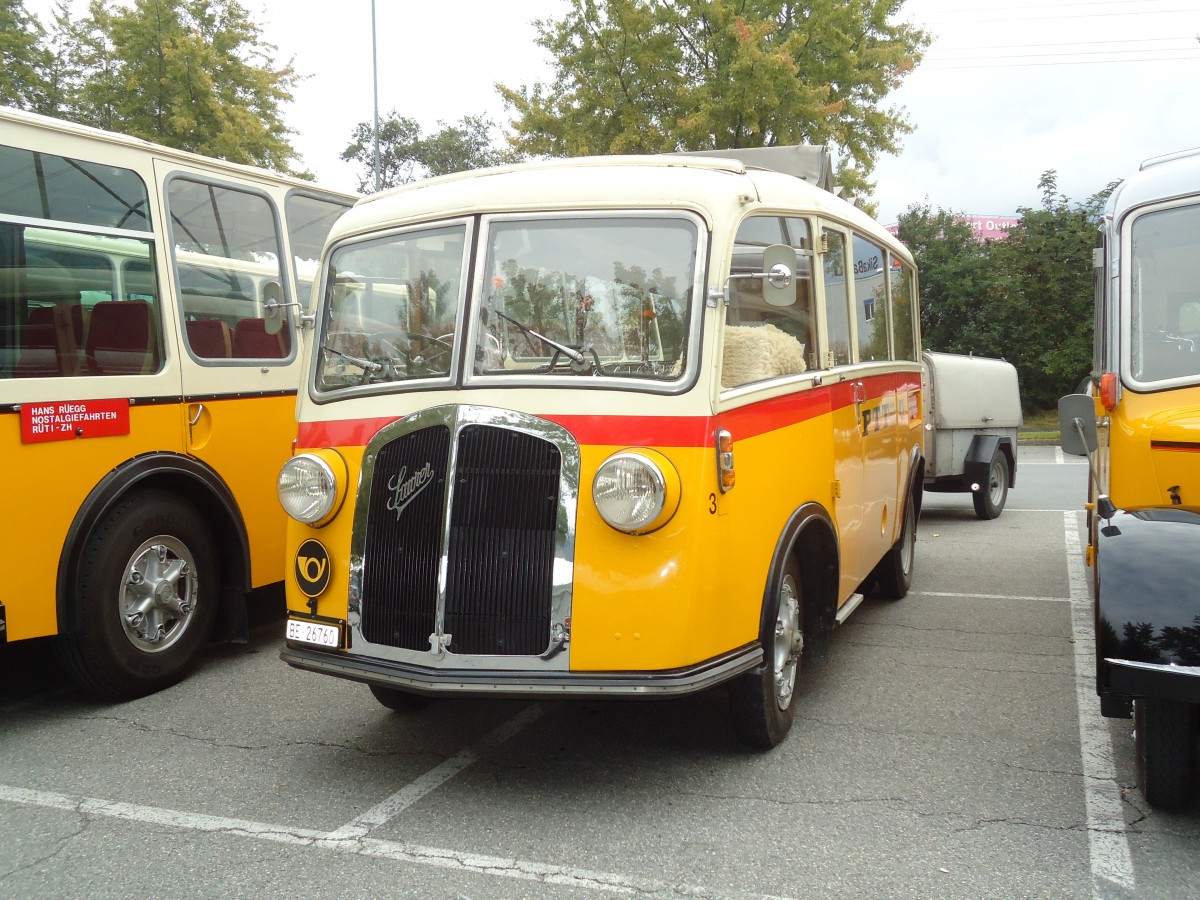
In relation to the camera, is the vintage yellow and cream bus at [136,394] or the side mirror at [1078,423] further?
the side mirror at [1078,423]

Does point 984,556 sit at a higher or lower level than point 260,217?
lower

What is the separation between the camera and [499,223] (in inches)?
175

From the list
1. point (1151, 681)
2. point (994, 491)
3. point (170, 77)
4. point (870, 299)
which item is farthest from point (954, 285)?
point (1151, 681)

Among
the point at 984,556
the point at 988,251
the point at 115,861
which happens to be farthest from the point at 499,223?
the point at 988,251

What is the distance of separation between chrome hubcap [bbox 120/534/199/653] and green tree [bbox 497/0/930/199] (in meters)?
15.3

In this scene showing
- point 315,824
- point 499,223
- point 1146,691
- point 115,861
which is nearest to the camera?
point 1146,691

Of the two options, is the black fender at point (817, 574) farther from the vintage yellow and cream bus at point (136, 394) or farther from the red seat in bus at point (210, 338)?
the red seat in bus at point (210, 338)

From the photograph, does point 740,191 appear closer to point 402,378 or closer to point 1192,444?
point 402,378

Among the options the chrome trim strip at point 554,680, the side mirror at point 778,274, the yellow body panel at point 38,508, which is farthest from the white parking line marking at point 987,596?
the yellow body panel at point 38,508

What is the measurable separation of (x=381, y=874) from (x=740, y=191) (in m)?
2.99

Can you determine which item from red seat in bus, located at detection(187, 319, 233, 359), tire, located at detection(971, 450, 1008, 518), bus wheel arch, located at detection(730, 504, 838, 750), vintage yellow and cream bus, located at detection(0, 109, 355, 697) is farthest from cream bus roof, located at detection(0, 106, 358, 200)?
tire, located at detection(971, 450, 1008, 518)

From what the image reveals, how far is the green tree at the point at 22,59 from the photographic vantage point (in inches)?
797

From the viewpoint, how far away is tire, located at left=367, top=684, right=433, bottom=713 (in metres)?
5.16

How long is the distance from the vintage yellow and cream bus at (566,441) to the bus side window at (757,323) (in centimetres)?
1
